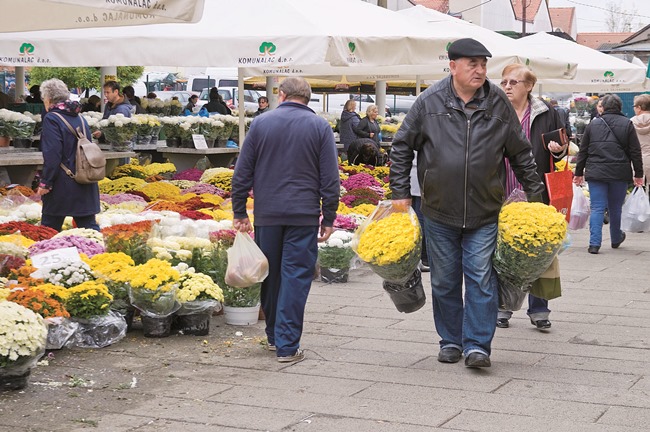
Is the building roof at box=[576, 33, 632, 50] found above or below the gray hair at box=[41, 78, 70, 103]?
above

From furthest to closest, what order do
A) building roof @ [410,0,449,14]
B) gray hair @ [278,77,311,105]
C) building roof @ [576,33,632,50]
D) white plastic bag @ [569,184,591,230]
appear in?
building roof @ [576,33,632,50]
building roof @ [410,0,449,14]
white plastic bag @ [569,184,591,230]
gray hair @ [278,77,311,105]

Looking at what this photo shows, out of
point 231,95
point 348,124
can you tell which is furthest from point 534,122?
point 231,95

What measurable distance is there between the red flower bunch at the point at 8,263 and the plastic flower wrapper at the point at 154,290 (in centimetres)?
81

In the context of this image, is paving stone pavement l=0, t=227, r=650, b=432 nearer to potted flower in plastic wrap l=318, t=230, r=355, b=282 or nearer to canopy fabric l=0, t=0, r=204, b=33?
potted flower in plastic wrap l=318, t=230, r=355, b=282

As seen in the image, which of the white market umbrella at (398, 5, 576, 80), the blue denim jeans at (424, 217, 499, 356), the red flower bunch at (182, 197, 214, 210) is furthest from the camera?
the white market umbrella at (398, 5, 576, 80)

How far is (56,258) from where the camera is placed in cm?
745

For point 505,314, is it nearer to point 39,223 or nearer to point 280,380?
point 280,380

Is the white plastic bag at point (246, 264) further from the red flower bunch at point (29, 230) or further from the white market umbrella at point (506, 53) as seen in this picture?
the white market umbrella at point (506, 53)

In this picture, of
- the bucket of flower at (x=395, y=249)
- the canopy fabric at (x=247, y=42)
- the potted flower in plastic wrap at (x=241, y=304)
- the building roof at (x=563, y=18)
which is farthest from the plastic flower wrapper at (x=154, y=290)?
the building roof at (x=563, y=18)

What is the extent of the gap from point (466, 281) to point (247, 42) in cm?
486

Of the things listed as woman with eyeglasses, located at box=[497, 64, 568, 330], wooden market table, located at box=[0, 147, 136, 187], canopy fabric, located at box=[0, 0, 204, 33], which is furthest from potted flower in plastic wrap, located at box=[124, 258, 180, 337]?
wooden market table, located at box=[0, 147, 136, 187]

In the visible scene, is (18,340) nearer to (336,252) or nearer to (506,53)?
(336,252)

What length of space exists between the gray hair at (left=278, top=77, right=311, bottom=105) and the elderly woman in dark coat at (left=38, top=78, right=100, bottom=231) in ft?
9.42

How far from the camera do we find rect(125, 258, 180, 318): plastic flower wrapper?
283 inches
